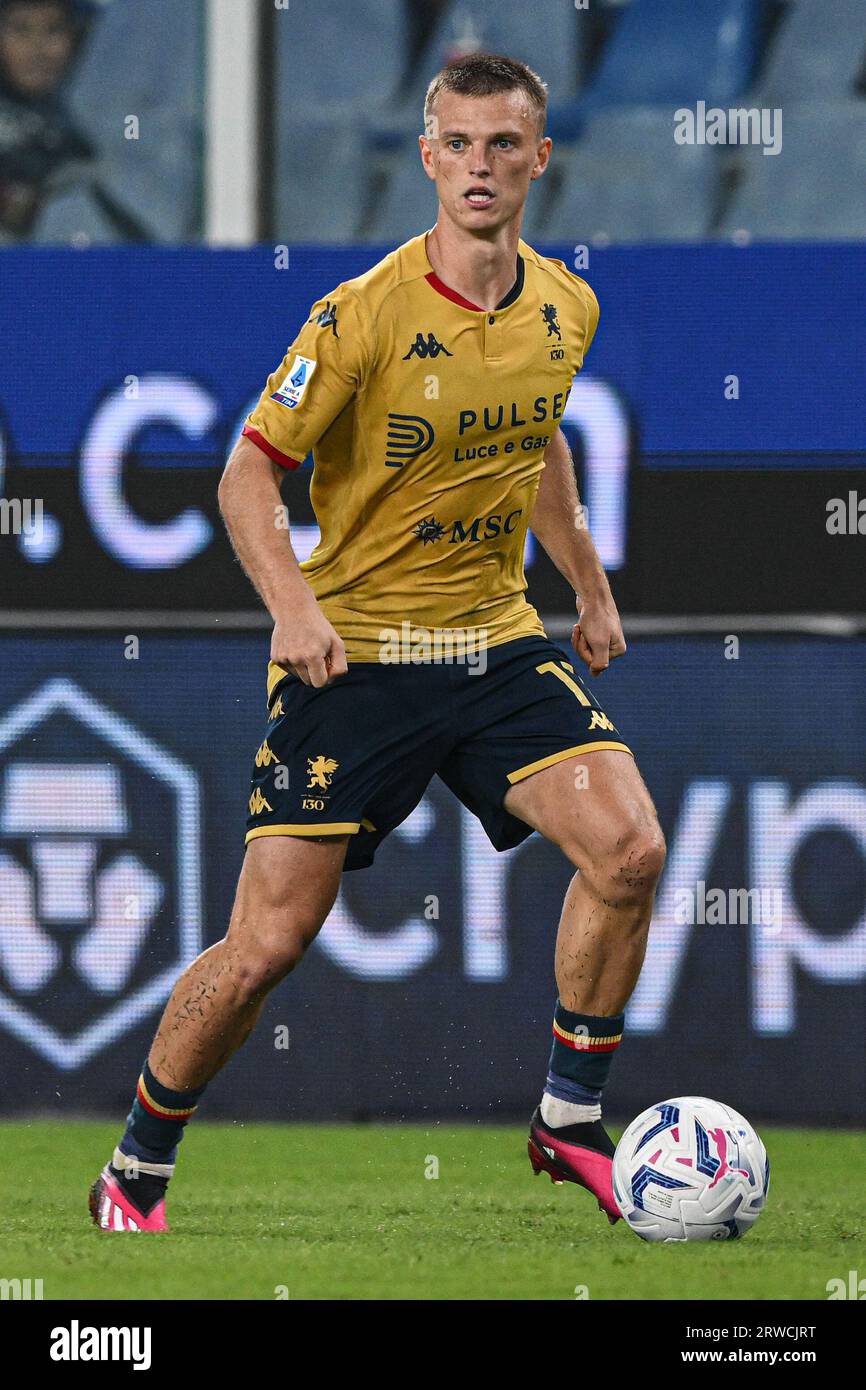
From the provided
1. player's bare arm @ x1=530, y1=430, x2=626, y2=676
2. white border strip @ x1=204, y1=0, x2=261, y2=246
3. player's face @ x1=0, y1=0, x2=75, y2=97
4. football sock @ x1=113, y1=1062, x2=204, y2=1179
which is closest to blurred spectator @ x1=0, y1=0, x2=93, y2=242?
player's face @ x1=0, y1=0, x2=75, y2=97

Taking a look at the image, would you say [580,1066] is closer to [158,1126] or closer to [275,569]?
[158,1126]

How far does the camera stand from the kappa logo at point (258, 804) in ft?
15.2

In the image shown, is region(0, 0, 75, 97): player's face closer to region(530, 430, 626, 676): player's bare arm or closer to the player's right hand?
region(530, 430, 626, 676): player's bare arm

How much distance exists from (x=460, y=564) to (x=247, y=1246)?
1363mm

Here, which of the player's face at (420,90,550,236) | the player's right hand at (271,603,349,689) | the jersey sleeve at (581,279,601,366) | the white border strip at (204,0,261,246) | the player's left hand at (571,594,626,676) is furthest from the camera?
the white border strip at (204,0,261,246)

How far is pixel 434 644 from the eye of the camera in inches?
189

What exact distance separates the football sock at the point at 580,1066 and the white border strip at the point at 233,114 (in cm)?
439

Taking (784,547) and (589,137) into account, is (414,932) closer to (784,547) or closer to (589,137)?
(784,547)

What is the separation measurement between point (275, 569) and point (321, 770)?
1.41 feet

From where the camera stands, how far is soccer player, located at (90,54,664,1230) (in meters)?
4.58

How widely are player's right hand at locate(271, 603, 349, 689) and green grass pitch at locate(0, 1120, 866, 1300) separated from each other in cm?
103
